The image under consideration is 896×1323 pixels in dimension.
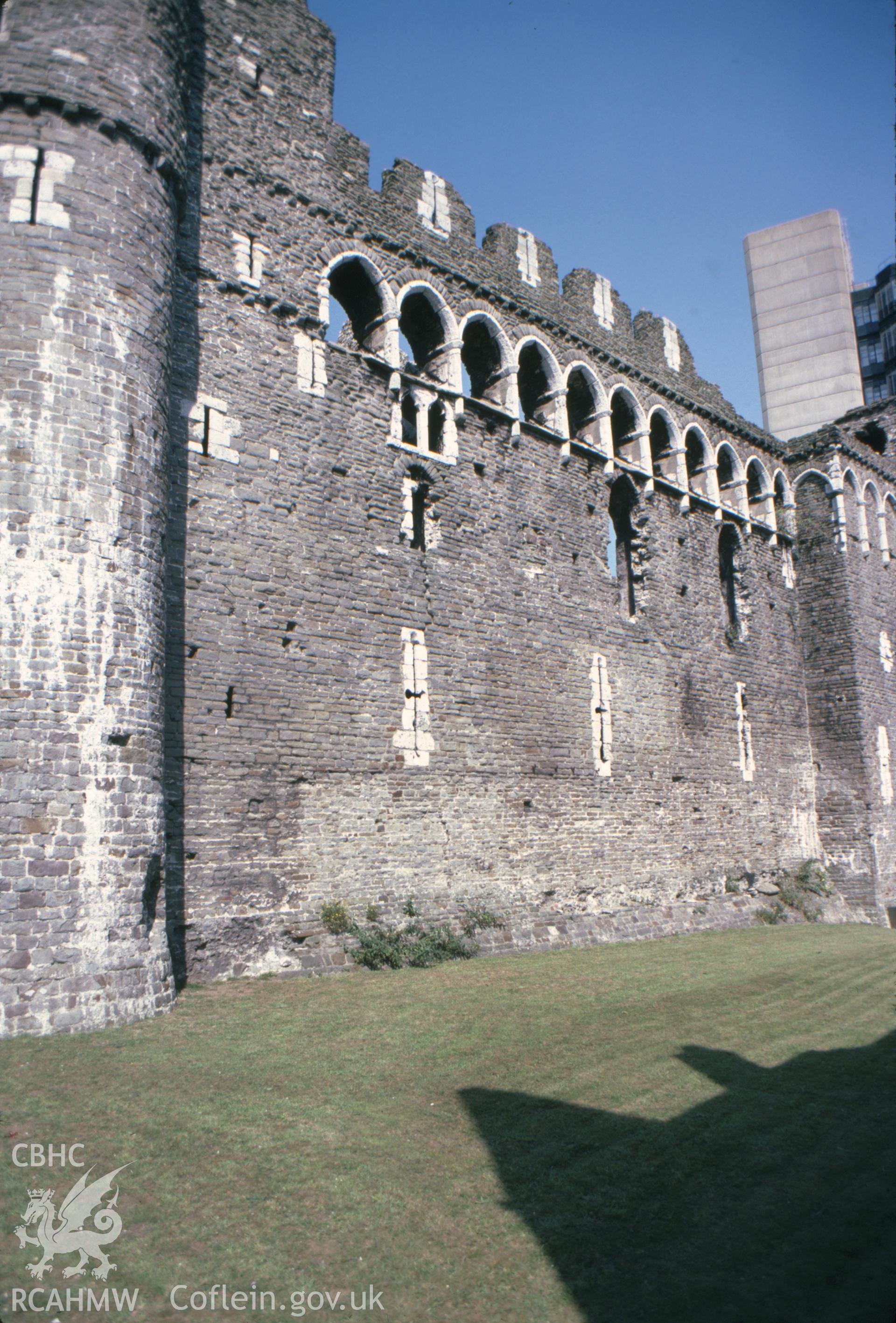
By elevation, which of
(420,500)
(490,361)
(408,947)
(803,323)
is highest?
(803,323)

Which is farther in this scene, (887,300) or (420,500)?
(887,300)

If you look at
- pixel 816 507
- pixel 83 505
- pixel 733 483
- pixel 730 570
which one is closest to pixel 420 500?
pixel 83 505

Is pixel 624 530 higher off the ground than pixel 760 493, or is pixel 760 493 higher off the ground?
pixel 760 493

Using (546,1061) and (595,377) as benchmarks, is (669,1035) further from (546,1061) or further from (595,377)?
(595,377)

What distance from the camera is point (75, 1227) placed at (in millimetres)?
3969

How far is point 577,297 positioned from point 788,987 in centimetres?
1251

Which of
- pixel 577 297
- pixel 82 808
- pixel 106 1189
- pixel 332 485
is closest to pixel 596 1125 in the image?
pixel 106 1189

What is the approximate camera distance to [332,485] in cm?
1134

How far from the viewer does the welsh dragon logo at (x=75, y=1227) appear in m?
3.72

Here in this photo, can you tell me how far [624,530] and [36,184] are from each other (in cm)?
1147

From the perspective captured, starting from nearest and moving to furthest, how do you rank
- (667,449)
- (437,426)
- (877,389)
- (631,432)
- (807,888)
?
(437,426) → (631,432) → (667,449) → (807,888) → (877,389)

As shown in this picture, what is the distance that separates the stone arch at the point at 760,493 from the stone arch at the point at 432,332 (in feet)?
31.7

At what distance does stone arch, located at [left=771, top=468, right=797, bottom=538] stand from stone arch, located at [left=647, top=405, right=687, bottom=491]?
160 inches

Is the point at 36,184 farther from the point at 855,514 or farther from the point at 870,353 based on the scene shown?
the point at 870,353
